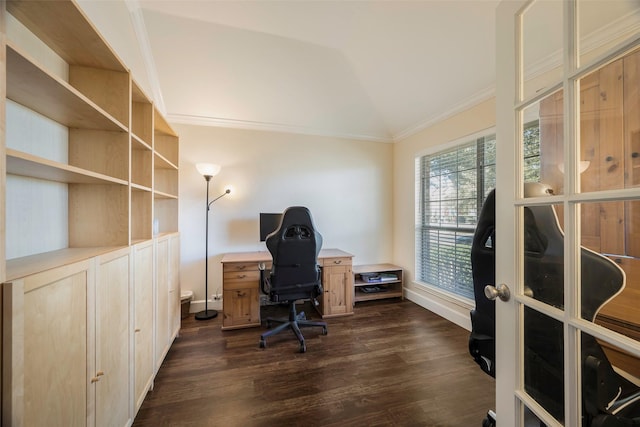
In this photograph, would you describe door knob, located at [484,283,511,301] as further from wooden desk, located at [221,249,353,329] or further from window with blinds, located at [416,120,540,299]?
wooden desk, located at [221,249,353,329]

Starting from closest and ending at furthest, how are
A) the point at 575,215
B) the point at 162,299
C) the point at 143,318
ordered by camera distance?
1. the point at 575,215
2. the point at 143,318
3. the point at 162,299

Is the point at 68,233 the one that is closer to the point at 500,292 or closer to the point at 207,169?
the point at 207,169

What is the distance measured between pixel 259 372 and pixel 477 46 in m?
3.26

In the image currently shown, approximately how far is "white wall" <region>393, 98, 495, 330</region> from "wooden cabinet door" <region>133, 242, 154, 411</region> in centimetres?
284

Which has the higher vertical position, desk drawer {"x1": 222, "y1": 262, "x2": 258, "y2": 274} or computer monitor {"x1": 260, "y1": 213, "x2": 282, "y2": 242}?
computer monitor {"x1": 260, "y1": 213, "x2": 282, "y2": 242}

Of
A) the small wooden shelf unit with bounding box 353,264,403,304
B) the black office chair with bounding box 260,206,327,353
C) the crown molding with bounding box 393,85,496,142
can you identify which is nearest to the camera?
→ the black office chair with bounding box 260,206,327,353

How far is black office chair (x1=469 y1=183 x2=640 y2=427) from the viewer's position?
25.1 inches

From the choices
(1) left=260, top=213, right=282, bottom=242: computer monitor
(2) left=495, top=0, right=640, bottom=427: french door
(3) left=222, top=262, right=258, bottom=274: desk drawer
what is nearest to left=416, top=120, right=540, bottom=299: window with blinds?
(2) left=495, top=0, right=640, bottom=427: french door

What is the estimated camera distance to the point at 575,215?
639 mm

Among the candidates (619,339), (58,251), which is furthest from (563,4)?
(58,251)

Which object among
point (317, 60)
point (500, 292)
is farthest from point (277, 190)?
point (500, 292)

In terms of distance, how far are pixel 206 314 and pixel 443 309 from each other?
9.19 feet

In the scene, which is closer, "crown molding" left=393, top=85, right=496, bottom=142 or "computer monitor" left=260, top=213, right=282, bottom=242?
"crown molding" left=393, top=85, right=496, bottom=142

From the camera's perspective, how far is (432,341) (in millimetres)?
2234
